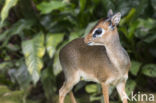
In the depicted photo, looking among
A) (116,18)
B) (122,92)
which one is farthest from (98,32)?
(122,92)

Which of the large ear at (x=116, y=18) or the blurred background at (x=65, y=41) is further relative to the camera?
the blurred background at (x=65, y=41)

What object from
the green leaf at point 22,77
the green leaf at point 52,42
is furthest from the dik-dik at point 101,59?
the green leaf at point 22,77

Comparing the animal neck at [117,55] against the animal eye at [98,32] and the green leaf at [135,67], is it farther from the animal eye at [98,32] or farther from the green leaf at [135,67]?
the green leaf at [135,67]

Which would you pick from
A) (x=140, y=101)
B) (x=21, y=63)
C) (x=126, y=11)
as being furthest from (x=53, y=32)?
(x=140, y=101)

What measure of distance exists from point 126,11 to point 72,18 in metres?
0.93

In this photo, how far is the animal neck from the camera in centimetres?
287

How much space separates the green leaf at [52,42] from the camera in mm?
Answer: 4766

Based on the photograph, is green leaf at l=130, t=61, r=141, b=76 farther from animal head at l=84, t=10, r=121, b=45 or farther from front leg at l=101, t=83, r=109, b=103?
animal head at l=84, t=10, r=121, b=45

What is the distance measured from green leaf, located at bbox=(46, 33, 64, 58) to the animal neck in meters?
1.91

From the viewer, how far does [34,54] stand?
15.8 ft

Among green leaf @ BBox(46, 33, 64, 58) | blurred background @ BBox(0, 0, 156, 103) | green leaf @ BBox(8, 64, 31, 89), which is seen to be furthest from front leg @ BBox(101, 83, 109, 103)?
green leaf @ BBox(8, 64, 31, 89)

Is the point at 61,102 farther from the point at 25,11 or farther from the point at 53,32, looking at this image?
the point at 25,11

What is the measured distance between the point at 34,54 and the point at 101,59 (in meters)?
1.91

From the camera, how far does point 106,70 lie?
10.1 ft
